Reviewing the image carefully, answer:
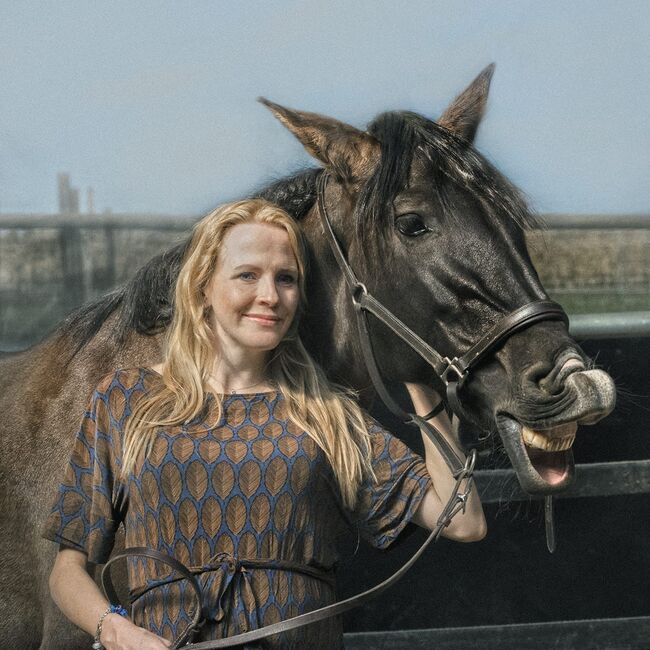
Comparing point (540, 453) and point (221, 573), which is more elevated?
point (540, 453)

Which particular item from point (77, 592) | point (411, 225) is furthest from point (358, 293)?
point (77, 592)

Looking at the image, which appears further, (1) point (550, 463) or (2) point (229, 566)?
(1) point (550, 463)

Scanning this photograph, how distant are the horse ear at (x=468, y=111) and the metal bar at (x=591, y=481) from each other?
128 centimetres

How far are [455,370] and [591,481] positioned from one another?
1.52 metres

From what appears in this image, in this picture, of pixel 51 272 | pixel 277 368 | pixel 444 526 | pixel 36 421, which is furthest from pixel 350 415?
pixel 51 272

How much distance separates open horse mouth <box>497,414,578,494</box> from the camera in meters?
1.75

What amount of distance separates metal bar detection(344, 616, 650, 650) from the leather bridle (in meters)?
1.37

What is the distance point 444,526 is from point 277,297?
56cm

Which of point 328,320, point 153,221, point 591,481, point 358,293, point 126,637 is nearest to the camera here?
point 126,637

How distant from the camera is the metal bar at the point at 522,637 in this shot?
10.4ft

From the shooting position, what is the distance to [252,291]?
5.99 feet

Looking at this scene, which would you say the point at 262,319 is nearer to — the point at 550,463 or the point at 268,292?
the point at 268,292

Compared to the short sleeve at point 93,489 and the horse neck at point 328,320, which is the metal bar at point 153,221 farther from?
the short sleeve at point 93,489

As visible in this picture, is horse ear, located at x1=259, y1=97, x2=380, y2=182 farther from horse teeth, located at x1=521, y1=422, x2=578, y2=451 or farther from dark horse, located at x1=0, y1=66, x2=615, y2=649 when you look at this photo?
horse teeth, located at x1=521, y1=422, x2=578, y2=451
